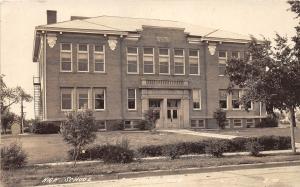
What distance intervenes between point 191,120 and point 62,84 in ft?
40.1

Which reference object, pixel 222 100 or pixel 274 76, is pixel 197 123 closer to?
pixel 222 100

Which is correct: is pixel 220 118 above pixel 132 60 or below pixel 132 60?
below

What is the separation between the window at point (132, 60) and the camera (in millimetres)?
37281

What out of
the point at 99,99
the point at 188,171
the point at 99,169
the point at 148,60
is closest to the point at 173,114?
the point at 148,60

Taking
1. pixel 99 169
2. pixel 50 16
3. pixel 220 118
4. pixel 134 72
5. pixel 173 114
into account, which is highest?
pixel 50 16

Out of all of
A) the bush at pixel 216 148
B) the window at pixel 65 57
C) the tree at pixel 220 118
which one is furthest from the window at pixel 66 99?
the bush at pixel 216 148

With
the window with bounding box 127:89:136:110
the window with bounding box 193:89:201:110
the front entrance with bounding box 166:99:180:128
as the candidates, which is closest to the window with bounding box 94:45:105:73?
the window with bounding box 127:89:136:110

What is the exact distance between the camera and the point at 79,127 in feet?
52.6

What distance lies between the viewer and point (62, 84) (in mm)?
34844

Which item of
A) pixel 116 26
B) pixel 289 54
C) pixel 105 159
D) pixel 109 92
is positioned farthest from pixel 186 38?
pixel 105 159

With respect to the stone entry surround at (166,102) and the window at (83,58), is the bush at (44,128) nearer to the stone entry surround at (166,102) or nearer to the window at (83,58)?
the window at (83,58)

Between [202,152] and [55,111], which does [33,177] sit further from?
[55,111]

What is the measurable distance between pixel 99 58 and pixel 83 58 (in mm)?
1388

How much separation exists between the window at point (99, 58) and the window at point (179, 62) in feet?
22.4
